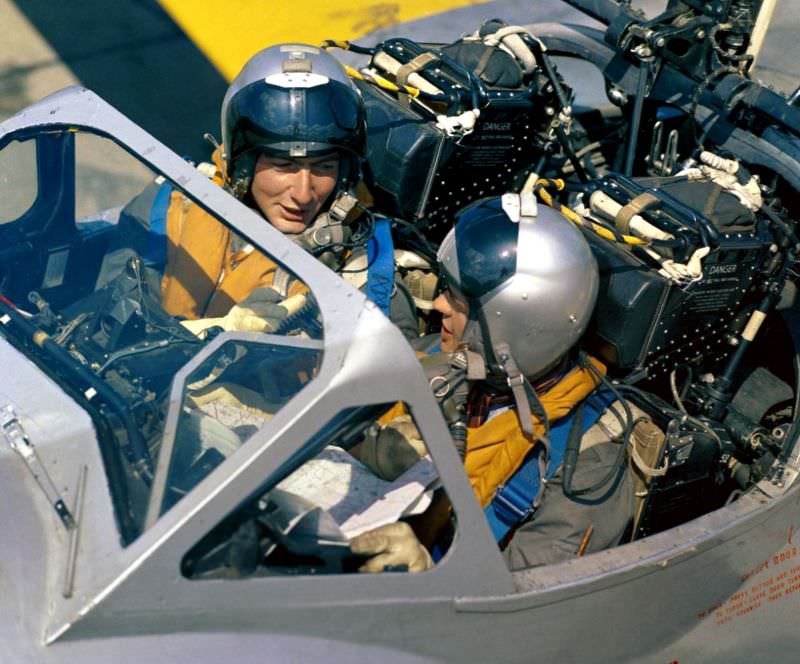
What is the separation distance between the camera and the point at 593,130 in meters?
5.12

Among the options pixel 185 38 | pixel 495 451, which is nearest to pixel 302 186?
pixel 495 451

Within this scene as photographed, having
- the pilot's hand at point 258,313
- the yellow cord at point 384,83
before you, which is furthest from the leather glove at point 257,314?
the yellow cord at point 384,83

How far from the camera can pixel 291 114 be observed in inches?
139

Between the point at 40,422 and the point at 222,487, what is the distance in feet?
1.73

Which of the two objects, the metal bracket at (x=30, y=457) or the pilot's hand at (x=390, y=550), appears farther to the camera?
the pilot's hand at (x=390, y=550)

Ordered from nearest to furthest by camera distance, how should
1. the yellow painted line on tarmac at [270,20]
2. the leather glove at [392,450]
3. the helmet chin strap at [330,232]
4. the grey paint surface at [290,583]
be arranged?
the grey paint surface at [290,583] < the leather glove at [392,450] < the helmet chin strap at [330,232] < the yellow painted line on tarmac at [270,20]

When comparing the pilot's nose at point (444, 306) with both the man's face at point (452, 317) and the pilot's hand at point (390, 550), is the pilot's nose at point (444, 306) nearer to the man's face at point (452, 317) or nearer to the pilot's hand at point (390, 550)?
the man's face at point (452, 317)

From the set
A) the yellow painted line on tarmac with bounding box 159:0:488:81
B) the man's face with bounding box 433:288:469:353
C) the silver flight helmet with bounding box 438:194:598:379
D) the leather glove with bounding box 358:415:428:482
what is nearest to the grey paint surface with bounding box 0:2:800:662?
the leather glove with bounding box 358:415:428:482

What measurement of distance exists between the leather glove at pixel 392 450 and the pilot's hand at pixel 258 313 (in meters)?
0.32

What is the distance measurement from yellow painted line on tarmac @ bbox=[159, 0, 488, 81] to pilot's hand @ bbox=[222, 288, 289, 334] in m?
4.65

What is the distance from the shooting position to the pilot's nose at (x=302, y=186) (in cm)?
363

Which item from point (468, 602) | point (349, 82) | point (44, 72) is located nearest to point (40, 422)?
point (468, 602)

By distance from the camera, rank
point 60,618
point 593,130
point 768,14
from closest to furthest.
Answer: point 60,618, point 768,14, point 593,130

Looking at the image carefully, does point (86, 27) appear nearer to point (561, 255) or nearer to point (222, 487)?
point (561, 255)
